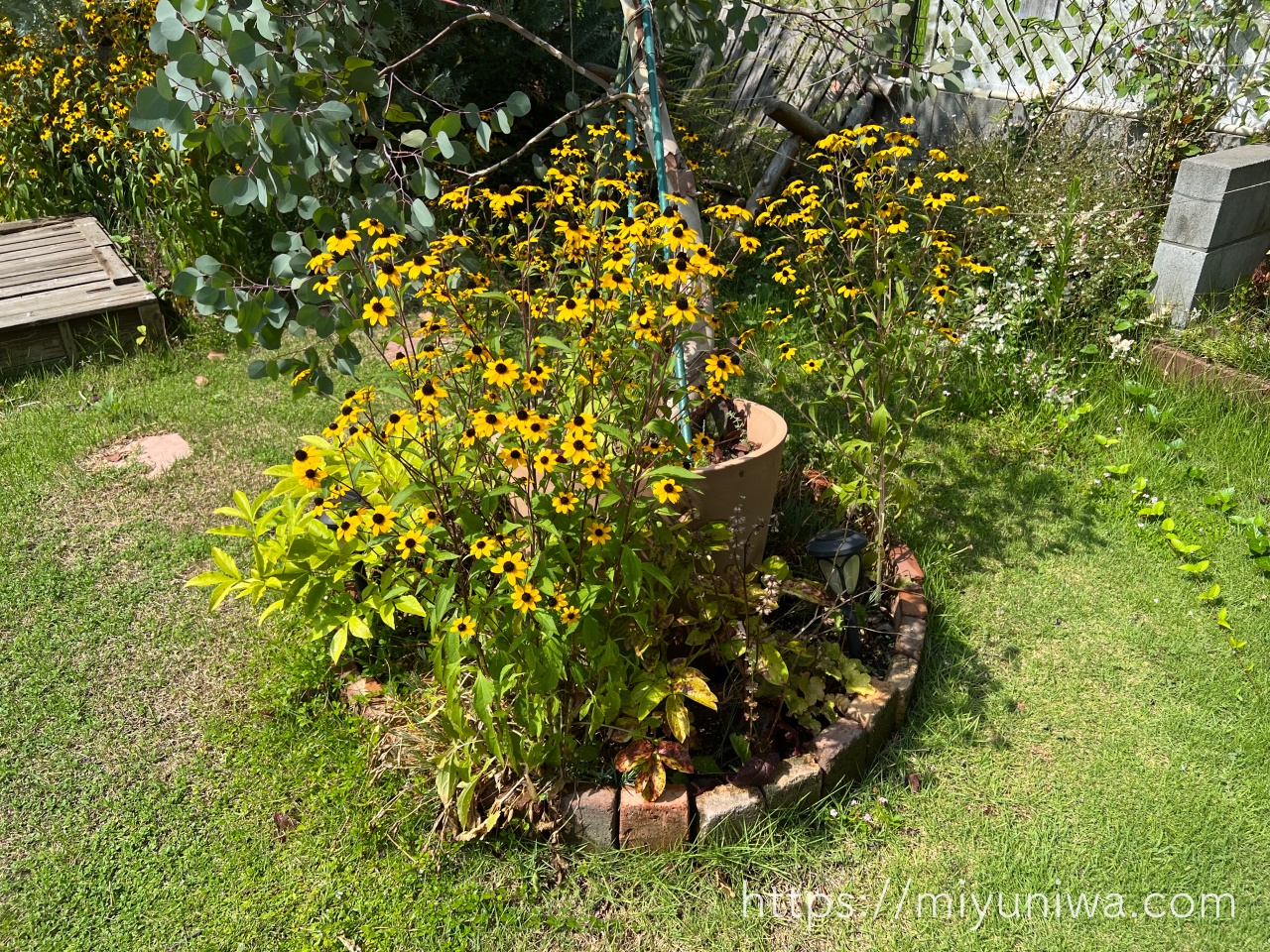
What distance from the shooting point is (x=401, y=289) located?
2086mm

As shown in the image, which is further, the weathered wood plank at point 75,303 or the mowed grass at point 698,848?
the weathered wood plank at point 75,303

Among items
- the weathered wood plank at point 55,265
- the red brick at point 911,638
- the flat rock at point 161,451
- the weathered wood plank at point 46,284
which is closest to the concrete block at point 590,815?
the red brick at point 911,638

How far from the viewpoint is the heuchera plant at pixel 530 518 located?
6.46 ft

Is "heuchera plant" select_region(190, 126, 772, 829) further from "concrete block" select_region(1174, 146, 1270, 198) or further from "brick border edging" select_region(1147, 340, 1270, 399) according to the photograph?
"concrete block" select_region(1174, 146, 1270, 198)

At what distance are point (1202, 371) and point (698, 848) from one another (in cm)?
283

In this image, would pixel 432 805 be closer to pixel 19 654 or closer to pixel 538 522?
pixel 538 522

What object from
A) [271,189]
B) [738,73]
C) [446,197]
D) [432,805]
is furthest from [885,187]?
[738,73]

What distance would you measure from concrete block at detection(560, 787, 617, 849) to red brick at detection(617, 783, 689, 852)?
0.9 inches

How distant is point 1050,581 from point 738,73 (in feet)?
12.1

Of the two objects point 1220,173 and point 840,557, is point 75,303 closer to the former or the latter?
point 840,557

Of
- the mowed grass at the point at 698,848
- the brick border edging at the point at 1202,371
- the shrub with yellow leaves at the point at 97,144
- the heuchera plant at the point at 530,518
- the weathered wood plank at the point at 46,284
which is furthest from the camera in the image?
the shrub with yellow leaves at the point at 97,144

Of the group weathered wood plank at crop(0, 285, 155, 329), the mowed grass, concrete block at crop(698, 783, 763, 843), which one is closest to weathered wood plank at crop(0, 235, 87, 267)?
weathered wood plank at crop(0, 285, 155, 329)

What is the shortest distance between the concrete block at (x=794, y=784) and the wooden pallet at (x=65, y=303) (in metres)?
3.75

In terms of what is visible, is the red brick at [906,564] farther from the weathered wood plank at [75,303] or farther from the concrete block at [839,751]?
the weathered wood plank at [75,303]
